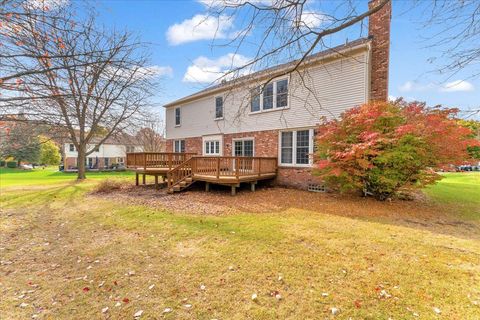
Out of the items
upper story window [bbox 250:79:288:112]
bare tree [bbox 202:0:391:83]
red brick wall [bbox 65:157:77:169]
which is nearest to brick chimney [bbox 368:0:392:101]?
upper story window [bbox 250:79:288:112]

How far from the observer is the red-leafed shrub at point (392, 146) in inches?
278

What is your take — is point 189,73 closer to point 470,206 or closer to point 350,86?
point 350,86

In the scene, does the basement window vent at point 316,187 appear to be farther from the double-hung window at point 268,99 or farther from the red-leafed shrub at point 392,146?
the double-hung window at point 268,99

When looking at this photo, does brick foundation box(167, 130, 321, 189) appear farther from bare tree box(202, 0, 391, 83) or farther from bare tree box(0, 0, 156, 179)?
bare tree box(0, 0, 156, 179)

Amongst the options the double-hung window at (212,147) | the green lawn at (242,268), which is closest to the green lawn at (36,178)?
the double-hung window at (212,147)

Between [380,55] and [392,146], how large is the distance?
424 centimetres

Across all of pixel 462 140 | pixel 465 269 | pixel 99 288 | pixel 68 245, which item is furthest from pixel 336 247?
pixel 462 140

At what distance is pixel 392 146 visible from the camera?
7.57 m

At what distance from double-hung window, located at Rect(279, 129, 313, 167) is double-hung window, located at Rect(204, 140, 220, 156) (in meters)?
4.85

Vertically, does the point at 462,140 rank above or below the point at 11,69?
below

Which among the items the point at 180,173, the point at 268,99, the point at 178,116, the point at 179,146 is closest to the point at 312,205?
the point at 180,173

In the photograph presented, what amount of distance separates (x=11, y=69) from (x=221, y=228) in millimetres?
5079

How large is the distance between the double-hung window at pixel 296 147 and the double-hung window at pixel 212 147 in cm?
485

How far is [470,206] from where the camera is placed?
8133mm
